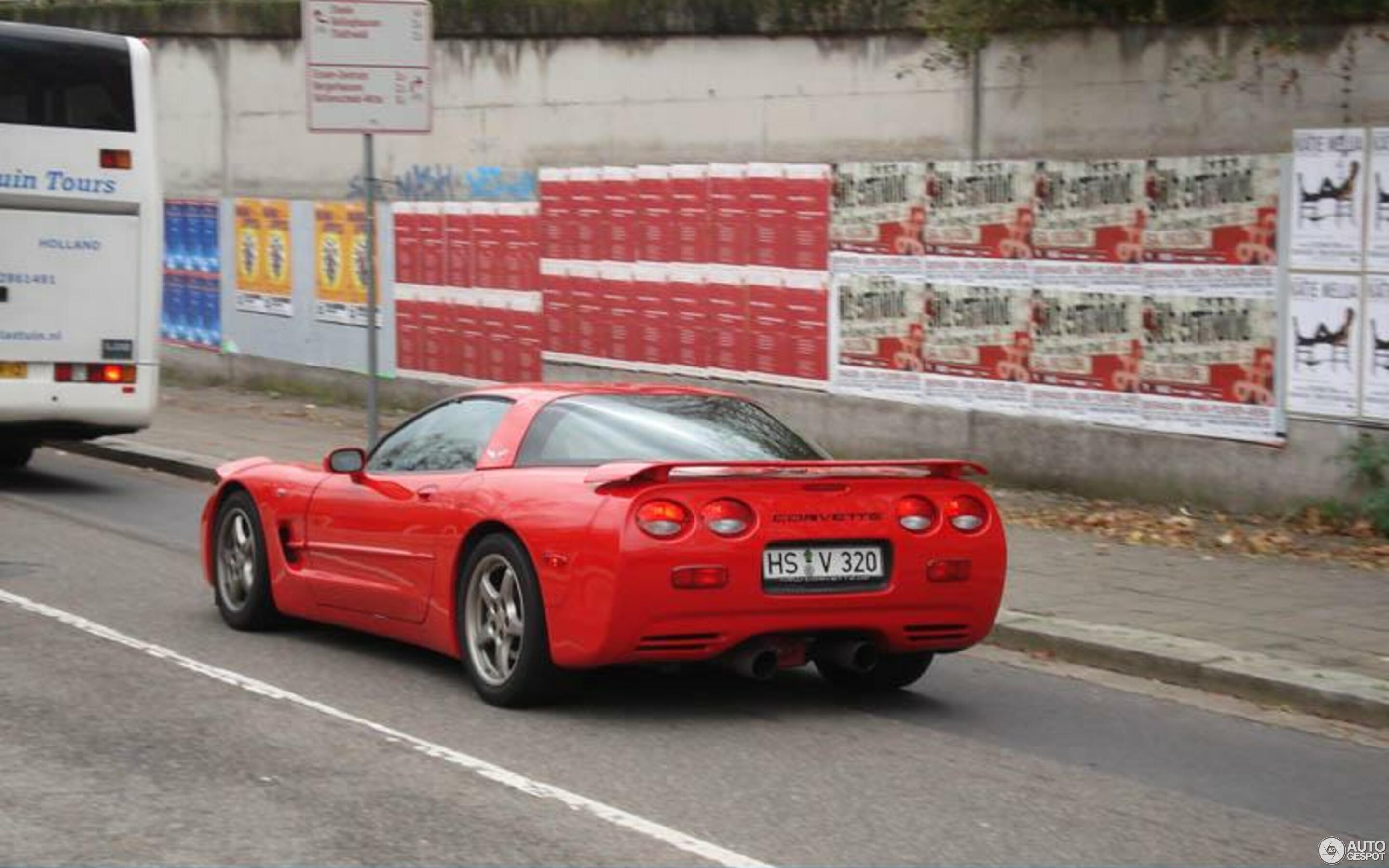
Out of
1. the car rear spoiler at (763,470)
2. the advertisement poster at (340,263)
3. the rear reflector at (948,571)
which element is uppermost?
the advertisement poster at (340,263)

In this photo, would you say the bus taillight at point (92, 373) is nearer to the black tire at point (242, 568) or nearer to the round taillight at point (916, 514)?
the black tire at point (242, 568)

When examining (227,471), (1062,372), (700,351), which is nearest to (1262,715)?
(227,471)

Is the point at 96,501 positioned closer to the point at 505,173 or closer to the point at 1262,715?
the point at 505,173

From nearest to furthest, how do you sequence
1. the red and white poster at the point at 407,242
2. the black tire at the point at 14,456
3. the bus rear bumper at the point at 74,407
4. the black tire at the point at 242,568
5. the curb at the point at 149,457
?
the black tire at the point at 242,568
the bus rear bumper at the point at 74,407
the curb at the point at 149,457
the black tire at the point at 14,456
the red and white poster at the point at 407,242

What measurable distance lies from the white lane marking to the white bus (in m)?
6.26

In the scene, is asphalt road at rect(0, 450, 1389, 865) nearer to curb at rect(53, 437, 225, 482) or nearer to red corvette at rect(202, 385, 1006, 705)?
red corvette at rect(202, 385, 1006, 705)

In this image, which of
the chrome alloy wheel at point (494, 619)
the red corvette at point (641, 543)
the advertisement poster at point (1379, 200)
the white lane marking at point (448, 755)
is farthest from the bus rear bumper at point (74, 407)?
the advertisement poster at point (1379, 200)

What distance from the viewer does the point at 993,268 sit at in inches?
613

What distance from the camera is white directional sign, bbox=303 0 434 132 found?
1477 centimetres

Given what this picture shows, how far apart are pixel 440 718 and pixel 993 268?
8.39 meters

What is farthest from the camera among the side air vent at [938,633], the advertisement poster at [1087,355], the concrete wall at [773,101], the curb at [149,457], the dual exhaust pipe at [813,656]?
the curb at [149,457]

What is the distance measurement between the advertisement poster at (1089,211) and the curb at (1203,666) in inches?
182

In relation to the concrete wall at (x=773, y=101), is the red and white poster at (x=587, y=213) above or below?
below

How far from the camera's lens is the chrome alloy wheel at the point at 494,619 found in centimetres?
833
